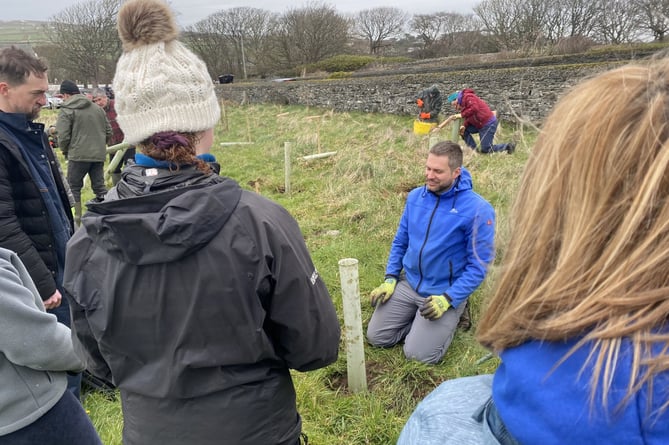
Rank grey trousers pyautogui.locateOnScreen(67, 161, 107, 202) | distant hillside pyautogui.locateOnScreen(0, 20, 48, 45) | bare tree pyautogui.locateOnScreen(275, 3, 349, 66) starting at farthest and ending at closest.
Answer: distant hillside pyautogui.locateOnScreen(0, 20, 48, 45) → bare tree pyautogui.locateOnScreen(275, 3, 349, 66) → grey trousers pyautogui.locateOnScreen(67, 161, 107, 202)

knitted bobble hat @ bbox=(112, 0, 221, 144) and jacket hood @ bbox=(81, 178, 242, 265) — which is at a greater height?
knitted bobble hat @ bbox=(112, 0, 221, 144)

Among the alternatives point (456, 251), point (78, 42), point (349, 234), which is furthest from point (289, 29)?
point (456, 251)

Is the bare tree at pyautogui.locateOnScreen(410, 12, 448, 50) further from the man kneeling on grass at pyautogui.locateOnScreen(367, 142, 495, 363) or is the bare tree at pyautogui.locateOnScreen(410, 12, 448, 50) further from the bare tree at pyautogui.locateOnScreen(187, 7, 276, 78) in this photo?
the man kneeling on grass at pyautogui.locateOnScreen(367, 142, 495, 363)

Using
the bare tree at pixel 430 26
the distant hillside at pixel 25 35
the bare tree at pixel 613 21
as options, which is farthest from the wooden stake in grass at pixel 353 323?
the bare tree at pixel 430 26

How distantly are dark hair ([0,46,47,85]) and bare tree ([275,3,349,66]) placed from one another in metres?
33.3

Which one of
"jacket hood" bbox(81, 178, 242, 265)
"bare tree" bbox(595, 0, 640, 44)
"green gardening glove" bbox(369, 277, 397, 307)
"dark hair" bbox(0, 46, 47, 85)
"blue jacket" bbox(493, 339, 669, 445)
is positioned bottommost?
"green gardening glove" bbox(369, 277, 397, 307)

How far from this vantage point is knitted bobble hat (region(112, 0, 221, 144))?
1.46 m

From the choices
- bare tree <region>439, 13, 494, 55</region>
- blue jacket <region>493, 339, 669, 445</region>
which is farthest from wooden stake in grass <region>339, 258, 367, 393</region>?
bare tree <region>439, 13, 494, 55</region>

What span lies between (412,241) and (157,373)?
2.68m

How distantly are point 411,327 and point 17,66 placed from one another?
11.0ft

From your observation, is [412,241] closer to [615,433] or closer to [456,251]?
[456,251]

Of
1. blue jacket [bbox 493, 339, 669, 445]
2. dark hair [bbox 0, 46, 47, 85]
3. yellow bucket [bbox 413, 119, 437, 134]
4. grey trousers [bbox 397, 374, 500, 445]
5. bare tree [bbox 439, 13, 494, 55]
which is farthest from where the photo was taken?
bare tree [bbox 439, 13, 494, 55]

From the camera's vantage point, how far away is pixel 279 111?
64.0 ft

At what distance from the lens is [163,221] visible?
4.00ft
